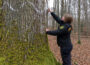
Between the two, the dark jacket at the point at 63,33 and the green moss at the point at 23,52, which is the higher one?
the dark jacket at the point at 63,33

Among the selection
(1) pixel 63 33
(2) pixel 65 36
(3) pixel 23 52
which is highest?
Result: (1) pixel 63 33

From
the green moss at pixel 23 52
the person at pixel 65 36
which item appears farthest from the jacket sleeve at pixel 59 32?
the green moss at pixel 23 52

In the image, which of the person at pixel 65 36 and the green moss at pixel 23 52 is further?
the person at pixel 65 36

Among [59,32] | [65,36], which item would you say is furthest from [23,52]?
[65,36]

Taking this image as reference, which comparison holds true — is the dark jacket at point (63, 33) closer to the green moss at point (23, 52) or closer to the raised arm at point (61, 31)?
the raised arm at point (61, 31)

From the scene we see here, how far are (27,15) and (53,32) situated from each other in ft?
2.67

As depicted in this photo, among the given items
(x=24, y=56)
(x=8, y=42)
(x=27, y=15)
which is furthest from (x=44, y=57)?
(x=27, y=15)

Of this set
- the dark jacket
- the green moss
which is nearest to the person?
the dark jacket

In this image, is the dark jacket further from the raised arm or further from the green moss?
the green moss

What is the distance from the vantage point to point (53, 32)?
2.64m

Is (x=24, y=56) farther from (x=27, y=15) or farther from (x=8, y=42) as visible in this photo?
(x=27, y=15)

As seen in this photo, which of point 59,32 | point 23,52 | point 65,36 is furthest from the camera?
point 65,36

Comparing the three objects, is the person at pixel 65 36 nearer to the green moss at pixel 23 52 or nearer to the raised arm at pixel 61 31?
the raised arm at pixel 61 31

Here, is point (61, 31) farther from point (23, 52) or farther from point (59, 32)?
point (23, 52)
